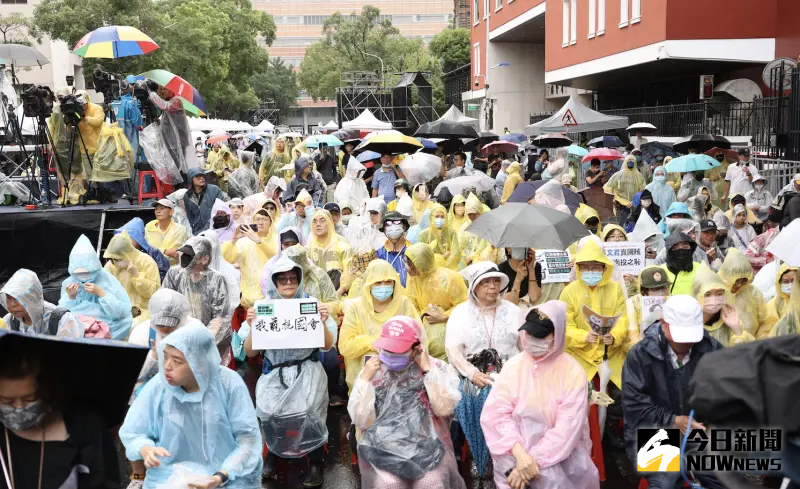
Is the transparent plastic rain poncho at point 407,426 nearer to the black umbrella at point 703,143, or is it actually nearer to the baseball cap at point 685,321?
the baseball cap at point 685,321

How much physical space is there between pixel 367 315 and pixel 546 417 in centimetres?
191

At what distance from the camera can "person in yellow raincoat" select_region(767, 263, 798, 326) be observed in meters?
7.09

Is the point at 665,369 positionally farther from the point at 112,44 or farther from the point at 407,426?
the point at 112,44

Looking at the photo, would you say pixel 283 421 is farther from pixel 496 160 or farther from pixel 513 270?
pixel 496 160

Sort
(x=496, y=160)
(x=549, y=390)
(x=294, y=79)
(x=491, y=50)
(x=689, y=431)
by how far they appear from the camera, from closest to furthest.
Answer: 1. (x=689, y=431)
2. (x=549, y=390)
3. (x=496, y=160)
4. (x=491, y=50)
5. (x=294, y=79)

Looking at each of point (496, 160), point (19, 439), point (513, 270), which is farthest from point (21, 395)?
point (496, 160)

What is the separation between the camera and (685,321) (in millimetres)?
5164

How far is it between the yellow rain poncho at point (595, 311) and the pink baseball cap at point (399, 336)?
1.66m

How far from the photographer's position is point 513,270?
7.81 metres

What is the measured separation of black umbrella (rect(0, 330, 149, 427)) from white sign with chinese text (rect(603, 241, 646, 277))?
5.06 metres

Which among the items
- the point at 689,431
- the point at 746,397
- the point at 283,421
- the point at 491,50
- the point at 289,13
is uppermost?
the point at 289,13

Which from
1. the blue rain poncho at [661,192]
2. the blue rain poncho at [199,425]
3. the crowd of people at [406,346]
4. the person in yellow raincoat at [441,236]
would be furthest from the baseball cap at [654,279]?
the blue rain poncho at [661,192]

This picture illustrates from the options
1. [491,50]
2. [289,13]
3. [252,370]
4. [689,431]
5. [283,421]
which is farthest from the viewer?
[289,13]

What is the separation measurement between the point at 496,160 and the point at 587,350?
1424 centimetres
